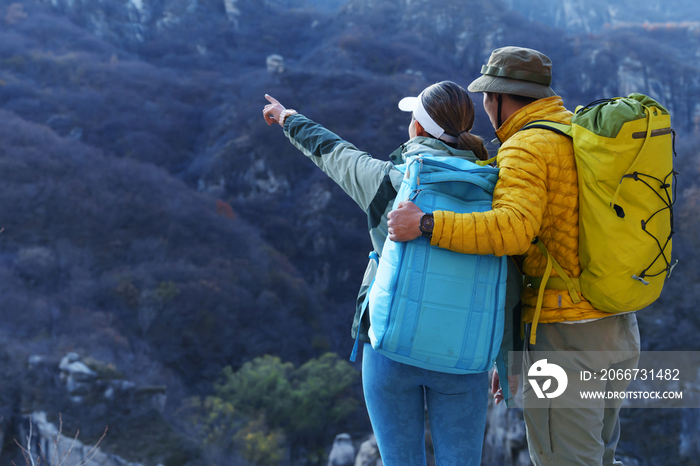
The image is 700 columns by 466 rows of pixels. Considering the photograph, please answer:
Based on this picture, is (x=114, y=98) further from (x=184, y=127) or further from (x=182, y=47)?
(x=182, y=47)

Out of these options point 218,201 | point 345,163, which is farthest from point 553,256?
point 218,201

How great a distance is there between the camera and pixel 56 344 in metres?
12.3

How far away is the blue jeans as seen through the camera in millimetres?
1176

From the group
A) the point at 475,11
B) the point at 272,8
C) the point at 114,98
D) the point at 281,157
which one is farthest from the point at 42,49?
the point at 475,11

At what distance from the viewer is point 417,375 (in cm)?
117

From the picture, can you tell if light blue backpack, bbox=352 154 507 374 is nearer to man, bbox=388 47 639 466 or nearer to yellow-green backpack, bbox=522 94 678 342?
man, bbox=388 47 639 466

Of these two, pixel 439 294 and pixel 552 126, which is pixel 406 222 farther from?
pixel 552 126

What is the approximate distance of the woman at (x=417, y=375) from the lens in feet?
3.89

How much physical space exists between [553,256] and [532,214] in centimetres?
22

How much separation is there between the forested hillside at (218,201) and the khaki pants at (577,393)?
10.0 m

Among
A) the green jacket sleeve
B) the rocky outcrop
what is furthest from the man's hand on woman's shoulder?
the rocky outcrop

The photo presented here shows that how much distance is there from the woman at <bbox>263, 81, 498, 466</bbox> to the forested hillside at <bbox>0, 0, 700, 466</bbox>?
9909 mm

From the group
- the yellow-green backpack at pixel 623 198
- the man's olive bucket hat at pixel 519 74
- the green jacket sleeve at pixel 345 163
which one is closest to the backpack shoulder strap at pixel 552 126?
the yellow-green backpack at pixel 623 198

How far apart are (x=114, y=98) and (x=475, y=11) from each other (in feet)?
88.1
